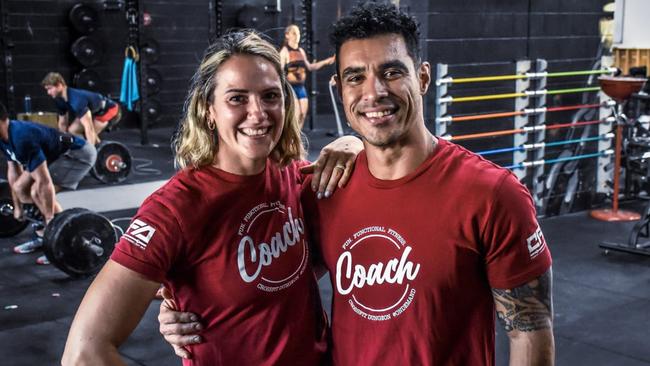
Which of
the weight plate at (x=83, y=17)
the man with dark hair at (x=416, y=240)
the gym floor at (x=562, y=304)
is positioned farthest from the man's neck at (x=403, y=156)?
the weight plate at (x=83, y=17)

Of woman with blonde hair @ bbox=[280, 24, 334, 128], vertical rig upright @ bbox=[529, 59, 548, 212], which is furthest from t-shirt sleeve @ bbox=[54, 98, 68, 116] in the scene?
vertical rig upright @ bbox=[529, 59, 548, 212]

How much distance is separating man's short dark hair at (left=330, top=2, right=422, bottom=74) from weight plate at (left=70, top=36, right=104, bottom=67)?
30.0ft

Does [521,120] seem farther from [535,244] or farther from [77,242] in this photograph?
[535,244]

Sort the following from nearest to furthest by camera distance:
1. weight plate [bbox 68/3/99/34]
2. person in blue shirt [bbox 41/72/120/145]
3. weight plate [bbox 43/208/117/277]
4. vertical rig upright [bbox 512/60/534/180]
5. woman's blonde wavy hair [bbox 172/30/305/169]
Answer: woman's blonde wavy hair [bbox 172/30/305/169], weight plate [bbox 43/208/117/277], vertical rig upright [bbox 512/60/534/180], person in blue shirt [bbox 41/72/120/145], weight plate [bbox 68/3/99/34]

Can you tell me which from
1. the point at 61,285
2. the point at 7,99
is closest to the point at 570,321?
the point at 61,285

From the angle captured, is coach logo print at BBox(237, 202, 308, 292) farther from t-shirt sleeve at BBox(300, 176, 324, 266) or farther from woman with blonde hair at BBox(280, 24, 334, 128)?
woman with blonde hair at BBox(280, 24, 334, 128)

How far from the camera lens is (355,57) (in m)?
1.47

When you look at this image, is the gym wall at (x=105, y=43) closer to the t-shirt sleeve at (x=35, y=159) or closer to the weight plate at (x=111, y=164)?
the weight plate at (x=111, y=164)

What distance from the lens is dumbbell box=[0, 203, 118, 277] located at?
179 inches

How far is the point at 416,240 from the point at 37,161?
4195 millimetres

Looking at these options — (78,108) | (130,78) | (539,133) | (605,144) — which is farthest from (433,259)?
(130,78)

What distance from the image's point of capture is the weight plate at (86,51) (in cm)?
996

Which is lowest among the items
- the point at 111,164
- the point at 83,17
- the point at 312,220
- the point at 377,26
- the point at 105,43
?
the point at 111,164

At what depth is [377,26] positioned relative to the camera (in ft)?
4.80
